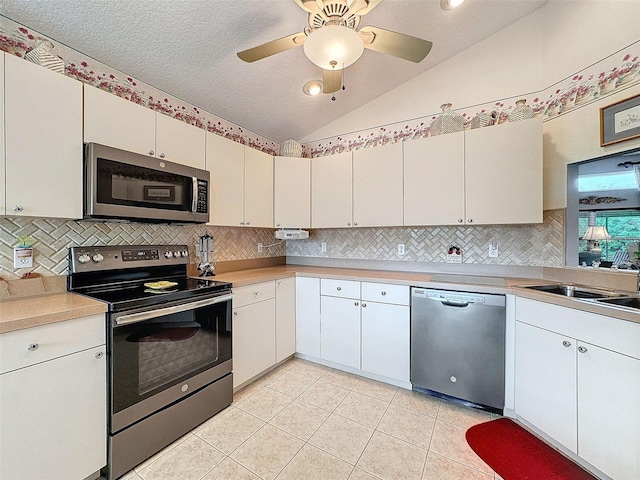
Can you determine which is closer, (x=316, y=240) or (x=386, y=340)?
(x=386, y=340)

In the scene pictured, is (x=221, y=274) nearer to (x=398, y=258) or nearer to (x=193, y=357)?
(x=193, y=357)

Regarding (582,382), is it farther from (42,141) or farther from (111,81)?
(111,81)

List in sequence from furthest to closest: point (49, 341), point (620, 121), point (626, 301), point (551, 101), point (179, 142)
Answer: point (551, 101) → point (179, 142) → point (620, 121) → point (626, 301) → point (49, 341)

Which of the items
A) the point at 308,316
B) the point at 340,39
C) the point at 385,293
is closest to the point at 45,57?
the point at 340,39

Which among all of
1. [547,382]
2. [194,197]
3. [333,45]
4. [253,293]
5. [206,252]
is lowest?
[547,382]

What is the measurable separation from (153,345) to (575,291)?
2747 mm

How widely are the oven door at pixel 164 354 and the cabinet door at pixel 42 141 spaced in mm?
723

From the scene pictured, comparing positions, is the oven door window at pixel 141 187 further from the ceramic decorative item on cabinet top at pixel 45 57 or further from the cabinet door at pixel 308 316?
the cabinet door at pixel 308 316

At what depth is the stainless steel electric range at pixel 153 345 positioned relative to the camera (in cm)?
144

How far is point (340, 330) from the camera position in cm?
255

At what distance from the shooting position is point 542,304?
67.6 inches

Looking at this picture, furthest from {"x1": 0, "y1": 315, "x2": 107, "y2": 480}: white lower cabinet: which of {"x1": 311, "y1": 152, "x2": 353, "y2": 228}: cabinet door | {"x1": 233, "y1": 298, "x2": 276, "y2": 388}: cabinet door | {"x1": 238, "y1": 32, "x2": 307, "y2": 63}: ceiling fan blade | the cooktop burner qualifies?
{"x1": 311, "y1": 152, "x2": 353, "y2": 228}: cabinet door

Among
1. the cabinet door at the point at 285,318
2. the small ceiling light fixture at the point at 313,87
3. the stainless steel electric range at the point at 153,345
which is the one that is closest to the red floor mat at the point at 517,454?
the cabinet door at the point at 285,318

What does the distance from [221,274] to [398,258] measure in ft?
A: 5.88
